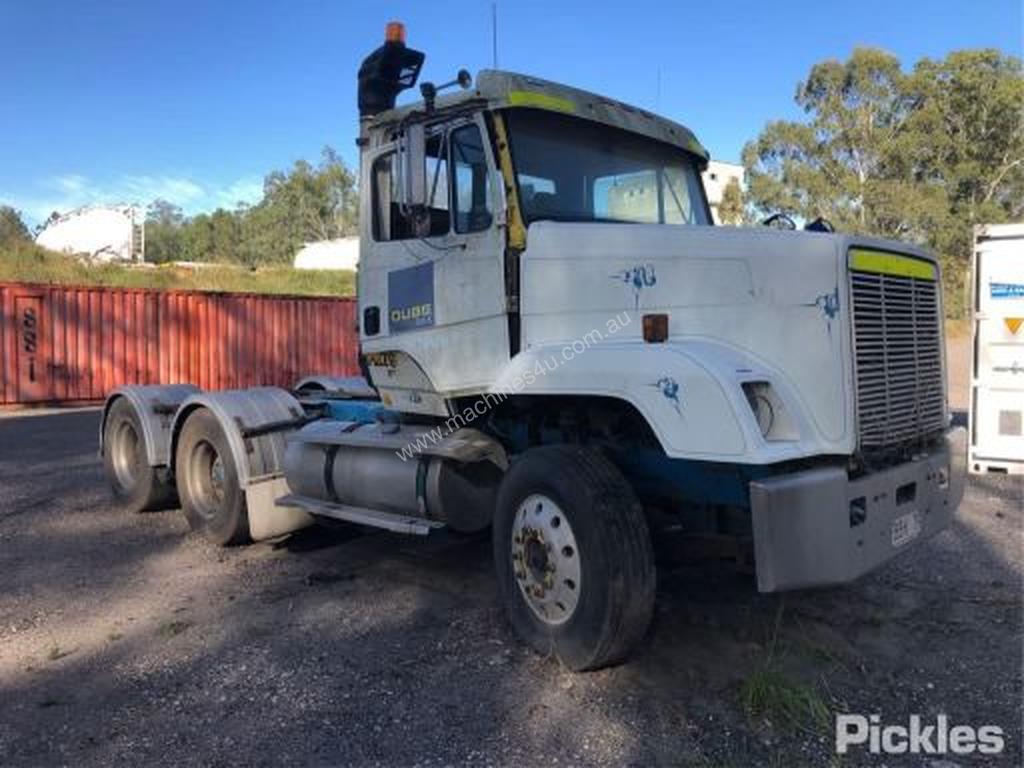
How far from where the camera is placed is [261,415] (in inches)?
272

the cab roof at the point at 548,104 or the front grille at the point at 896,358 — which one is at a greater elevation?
the cab roof at the point at 548,104

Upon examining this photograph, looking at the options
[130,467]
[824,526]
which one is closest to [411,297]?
[824,526]

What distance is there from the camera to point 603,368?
4297mm

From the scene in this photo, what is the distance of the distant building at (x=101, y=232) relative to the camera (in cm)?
4550

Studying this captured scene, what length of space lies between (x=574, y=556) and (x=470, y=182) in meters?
2.15

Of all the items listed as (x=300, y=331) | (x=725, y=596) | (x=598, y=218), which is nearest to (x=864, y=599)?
(x=725, y=596)

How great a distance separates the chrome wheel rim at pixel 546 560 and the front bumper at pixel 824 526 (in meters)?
0.94

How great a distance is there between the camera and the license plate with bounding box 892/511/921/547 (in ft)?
13.9

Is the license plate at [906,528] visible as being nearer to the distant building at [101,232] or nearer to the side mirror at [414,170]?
the side mirror at [414,170]

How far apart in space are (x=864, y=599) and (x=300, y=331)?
1801 cm

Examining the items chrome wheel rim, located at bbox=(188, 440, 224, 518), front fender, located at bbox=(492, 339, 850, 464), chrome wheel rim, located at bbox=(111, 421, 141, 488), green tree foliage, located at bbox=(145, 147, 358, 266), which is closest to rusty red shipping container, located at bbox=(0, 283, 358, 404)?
chrome wheel rim, located at bbox=(111, 421, 141, 488)

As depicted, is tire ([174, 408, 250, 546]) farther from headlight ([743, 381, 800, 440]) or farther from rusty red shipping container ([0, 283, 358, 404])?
rusty red shipping container ([0, 283, 358, 404])

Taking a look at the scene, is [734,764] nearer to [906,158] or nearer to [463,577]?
[463,577]

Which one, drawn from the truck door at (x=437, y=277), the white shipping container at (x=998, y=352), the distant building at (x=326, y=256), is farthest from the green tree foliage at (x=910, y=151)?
the truck door at (x=437, y=277)
